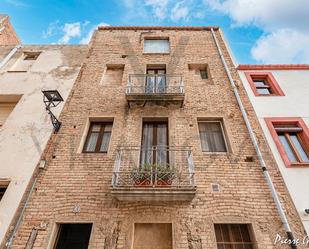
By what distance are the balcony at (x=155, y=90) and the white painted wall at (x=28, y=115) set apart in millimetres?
2821

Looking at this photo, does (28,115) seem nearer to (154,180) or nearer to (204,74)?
(154,180)

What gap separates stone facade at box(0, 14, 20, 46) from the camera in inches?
478

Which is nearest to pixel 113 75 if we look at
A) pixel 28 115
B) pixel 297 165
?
pixel 28 115

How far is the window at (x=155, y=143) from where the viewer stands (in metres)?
6.50

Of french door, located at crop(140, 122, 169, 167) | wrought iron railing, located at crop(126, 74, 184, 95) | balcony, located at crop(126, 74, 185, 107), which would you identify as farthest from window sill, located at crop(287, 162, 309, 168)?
wrought iron railing, located at crop(126, 74, 184, 95)

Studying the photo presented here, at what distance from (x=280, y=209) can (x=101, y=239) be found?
480 centimetres

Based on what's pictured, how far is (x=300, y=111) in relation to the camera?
756 cm

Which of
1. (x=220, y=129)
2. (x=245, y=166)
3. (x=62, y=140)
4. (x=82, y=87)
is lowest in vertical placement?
(x=245, y=166)

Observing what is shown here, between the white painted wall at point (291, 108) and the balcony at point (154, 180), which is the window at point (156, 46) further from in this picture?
the balcony at point (154, 180)

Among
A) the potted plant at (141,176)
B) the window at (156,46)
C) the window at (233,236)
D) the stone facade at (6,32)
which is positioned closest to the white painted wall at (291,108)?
the window at (233,236)

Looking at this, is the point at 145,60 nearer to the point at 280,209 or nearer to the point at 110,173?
the point at 110,173

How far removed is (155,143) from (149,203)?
2189 millimetres

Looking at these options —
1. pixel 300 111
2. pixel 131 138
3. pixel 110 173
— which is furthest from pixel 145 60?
pixel 300 111

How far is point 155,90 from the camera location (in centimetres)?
800
